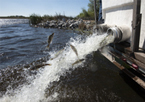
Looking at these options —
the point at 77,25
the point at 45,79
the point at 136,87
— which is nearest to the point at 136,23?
the point at 136,87

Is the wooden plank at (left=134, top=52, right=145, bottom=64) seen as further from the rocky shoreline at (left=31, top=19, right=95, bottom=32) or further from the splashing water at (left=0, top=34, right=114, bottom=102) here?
the rocky shoreline at (left=31, top=19, right=95, bottom=32)

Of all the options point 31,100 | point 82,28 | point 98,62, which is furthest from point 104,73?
point 82,28

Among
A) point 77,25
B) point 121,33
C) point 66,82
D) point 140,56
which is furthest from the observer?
point 77,25

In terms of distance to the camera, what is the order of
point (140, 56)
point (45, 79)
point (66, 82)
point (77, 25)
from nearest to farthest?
1. point (140, 56)
2. point (66, 82)
3. point (45, 79)
4. point (77, 25)

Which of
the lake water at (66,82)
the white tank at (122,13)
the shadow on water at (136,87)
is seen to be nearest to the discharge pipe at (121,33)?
the white tank at (122,13)

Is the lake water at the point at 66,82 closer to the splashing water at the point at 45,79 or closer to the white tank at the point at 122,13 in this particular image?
the splashing water at the point at 45,79

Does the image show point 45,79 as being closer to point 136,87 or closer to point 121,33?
point 136,87

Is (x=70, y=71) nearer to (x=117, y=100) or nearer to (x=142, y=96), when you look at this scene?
(x=117, y=100)

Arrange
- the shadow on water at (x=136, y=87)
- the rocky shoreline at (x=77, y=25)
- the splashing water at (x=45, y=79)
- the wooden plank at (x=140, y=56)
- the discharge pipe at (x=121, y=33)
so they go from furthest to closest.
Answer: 1. the rocky shoreline at (x=77, y=25)
2. the discharge pipe at (x=121, y=33)
3. the splashing water at (x=45, y=79)
4. the shadow on water at (x=136, y=87)
5. the wooden plank at (x=140, y=56)

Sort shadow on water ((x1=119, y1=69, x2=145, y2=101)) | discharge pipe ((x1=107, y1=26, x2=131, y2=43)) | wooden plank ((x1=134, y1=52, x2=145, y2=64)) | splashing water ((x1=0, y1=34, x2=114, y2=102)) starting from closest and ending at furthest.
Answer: wooden plank ((x1=134, y1=52, x2=145, y2=64)), shadow on water ((x1=119, y1=69, x2=145, y2=101)), splashing water ((x1=0, y1=34, x2=114, y2=102)), discharge pipe ((x1=107, y1=26, x2=131, y2=43))

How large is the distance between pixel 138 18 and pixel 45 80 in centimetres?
429

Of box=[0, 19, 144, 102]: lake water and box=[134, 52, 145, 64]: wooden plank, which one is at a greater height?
box=[134, 52, 145, 64]: wooden plank

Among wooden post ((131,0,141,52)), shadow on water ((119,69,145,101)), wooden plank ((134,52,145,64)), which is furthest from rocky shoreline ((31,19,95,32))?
wooden plank ((134,52,145,64))

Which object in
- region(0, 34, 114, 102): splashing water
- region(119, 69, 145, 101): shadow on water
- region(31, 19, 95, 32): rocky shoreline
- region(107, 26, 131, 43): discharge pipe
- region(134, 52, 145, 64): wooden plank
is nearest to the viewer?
region(134, 52, 145, 64): wooden plank
